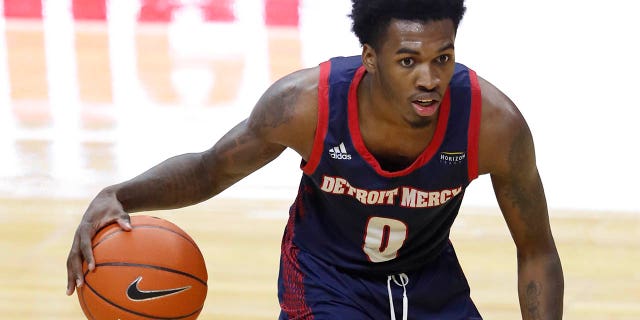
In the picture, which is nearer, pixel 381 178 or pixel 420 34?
pixel 420 34

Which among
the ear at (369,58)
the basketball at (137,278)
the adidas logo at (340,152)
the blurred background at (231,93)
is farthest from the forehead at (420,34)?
the blurred background at (231,93)

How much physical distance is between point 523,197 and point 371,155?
1.49 ft

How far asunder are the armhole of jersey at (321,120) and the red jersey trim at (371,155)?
0.23ft

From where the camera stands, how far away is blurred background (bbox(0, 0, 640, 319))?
5.63 meters

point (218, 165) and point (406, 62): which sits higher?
point (406, 62)

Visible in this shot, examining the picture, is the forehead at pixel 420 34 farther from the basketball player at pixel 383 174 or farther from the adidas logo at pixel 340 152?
the adidas logo at pixel 340 152

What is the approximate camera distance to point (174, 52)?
968 centimetres

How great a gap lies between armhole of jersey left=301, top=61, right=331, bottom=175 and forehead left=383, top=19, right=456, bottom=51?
306mm

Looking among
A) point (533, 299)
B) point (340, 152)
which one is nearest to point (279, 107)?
point (340, 152)

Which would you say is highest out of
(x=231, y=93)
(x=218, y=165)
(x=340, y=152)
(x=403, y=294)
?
(x=340, y=152)

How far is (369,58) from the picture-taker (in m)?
2.98

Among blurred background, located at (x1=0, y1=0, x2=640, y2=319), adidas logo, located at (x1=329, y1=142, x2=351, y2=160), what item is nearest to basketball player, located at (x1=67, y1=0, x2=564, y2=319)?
adidas logo, located at (x1=329, y1=142, x2=351, y2=160)

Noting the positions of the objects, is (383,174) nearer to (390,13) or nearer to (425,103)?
(425,103)

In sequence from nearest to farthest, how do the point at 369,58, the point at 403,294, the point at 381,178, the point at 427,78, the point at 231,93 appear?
1. the point at 427,78
2. the point at 369,58
3. the point at 381,178
4. the point at 403,294
5. the point at 231,93
